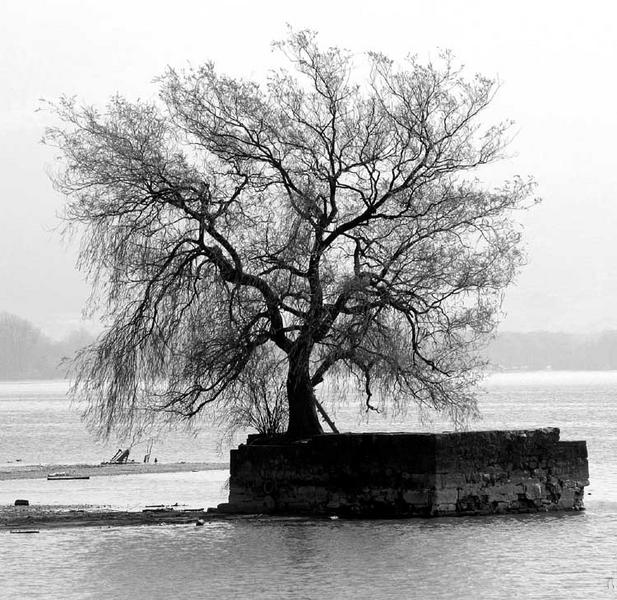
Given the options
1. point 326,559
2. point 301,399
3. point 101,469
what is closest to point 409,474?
point 301,399

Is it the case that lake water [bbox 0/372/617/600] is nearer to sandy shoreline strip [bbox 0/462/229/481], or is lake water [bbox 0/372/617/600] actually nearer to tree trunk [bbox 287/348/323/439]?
tree trunk [bbox 287/348/323/439]

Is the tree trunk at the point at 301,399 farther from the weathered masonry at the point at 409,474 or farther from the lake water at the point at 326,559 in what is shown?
the lake water at the point at 326,559

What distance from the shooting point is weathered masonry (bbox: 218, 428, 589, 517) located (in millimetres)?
27453

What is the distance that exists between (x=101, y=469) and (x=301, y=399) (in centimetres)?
2480

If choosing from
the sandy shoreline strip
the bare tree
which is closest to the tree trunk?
the bare tree

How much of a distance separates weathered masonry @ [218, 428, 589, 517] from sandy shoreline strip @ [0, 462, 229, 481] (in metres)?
21.8

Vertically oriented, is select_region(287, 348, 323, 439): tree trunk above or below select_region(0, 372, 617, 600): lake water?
above

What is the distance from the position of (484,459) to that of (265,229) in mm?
6830

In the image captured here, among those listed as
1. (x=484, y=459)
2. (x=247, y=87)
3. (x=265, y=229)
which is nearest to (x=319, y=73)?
(x=247, y=87)

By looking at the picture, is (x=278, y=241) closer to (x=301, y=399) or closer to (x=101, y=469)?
(x=301, y=399)

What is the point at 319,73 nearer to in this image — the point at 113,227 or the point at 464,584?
the point at 113,227

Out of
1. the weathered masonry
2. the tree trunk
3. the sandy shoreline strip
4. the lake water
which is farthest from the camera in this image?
the sandy shoreline strip

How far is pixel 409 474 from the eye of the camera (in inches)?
1084

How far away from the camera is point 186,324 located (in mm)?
29984
